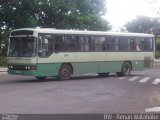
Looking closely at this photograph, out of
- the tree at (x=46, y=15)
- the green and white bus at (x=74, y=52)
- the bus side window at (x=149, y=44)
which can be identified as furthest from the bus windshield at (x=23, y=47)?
the tree at (x=46, y=15)

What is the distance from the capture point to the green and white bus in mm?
27547

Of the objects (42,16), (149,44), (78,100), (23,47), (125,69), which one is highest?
(42,16)

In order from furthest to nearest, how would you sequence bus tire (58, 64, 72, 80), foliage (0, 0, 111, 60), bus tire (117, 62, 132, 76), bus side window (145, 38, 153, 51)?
foliage (0, 0, 111, 60), bus side window (145, 38, 153, 51), bus tire (117, 62, 132, 76), bus tire (58, 64, 72, 80)

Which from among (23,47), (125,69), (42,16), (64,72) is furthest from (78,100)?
(42,16)

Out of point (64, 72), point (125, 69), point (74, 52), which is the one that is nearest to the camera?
point (64, 72)

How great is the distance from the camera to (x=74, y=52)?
29734 mm

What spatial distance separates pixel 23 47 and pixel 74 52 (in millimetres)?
3230

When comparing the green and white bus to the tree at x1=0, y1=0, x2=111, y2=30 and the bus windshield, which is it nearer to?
the bus windshield

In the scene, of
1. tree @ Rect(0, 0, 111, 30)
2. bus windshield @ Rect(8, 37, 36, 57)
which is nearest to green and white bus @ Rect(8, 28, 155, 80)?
bus windshield @ Rect(8, 37, 36, 57)

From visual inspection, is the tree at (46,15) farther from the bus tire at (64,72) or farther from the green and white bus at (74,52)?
the bus tire at (64,72)

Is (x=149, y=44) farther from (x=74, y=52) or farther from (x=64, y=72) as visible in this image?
(x=64, y=72)

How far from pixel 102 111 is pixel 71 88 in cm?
806

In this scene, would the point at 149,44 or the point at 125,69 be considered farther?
the point at 149,44

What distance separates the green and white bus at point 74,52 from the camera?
27.5m
